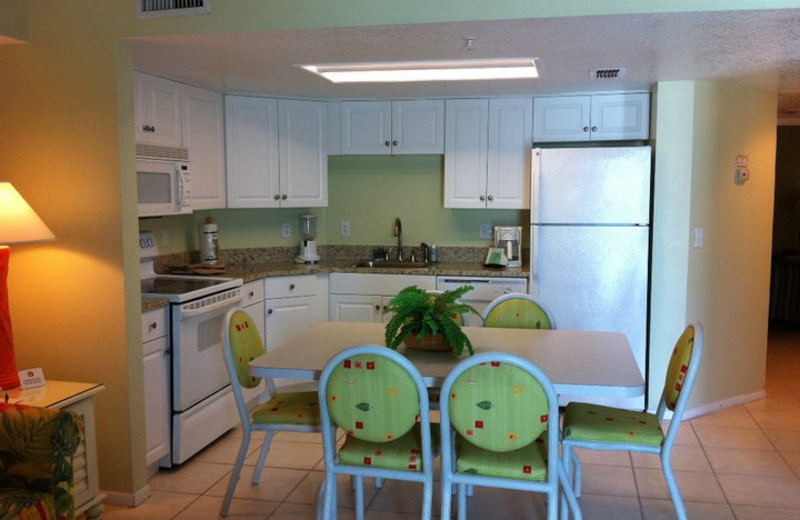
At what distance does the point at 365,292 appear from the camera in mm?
4852

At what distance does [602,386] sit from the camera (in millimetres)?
2467

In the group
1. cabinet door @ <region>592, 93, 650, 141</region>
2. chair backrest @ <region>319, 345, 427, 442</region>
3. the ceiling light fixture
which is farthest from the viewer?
cabinet door @ <region>592, 93, 650, 141</region>

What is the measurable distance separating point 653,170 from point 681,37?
135 centimetres

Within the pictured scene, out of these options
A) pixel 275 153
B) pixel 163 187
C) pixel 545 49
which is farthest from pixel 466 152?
pixel 163 187

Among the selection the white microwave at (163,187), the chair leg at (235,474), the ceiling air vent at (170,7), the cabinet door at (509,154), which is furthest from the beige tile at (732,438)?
the ceiling air vent at (170,7)

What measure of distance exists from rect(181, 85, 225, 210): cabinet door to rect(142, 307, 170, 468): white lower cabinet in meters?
1.10

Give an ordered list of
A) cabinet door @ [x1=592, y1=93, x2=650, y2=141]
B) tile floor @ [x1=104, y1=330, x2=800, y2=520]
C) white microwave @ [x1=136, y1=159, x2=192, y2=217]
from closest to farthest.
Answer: tile floor @ [x1=104, y1=330, x2=800, y2=520] < white microwave @ [x1=136, y1=159, x2=192, y2=217] < cabinet door @ [x1=592, y1=93, x2=650, y2=141]

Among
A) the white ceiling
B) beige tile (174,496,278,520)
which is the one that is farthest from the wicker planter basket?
the white ceiling

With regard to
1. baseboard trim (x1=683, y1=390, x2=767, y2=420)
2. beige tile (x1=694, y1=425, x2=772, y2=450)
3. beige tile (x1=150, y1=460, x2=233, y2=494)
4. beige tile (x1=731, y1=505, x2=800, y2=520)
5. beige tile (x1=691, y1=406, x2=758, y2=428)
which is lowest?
beige tile (x1=731, y1=505, x2=800, y2=520)

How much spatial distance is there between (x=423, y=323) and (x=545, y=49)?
57.6 inches

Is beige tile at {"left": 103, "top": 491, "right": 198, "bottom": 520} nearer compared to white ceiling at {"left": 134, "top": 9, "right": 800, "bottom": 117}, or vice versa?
white ceiling at {"left": 134, "top": 9, "right": 800, "bottom": 117}

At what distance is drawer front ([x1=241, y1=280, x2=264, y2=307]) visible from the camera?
4.35 metres

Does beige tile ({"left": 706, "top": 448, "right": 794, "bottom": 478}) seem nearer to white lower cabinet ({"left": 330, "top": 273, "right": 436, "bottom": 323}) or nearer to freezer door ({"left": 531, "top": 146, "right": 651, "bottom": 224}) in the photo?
freezer door ({"left": 531, "top": 146, "right": 651, "bottom": 224})

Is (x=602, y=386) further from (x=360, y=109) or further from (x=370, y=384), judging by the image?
(x=360, y=109)
